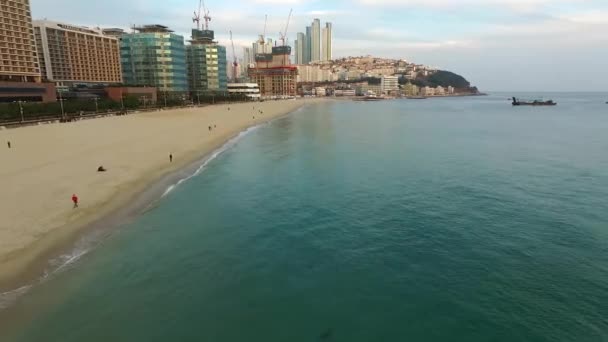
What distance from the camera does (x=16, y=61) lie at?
395 ft

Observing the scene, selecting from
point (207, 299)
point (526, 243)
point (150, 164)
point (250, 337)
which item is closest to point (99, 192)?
point (150, 164)

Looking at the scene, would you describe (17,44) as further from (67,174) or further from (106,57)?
(67,174)

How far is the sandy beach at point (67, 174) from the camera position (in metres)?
25.2

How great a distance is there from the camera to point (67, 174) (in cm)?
4081

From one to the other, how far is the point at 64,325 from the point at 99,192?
20117mm

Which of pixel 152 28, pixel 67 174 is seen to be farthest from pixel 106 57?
pixel 67 174

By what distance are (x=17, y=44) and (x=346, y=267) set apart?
141844 millimetres

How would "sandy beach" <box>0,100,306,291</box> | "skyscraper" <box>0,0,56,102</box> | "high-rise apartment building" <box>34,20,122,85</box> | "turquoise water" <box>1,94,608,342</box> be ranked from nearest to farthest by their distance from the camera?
1. "turquoise water" <box>1,94,608,342</box>
2. "sandy beach" <box>0,100,306,291</box>
3. "skyscraper" <box>0,0,56,102</box>
4. "high-rise apartment building" <box>34,20,122,85</box>

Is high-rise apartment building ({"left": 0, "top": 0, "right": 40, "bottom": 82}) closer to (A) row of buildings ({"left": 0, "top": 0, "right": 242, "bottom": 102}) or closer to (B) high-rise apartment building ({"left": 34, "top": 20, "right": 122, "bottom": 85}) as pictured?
(A) row of buildings ({"left": 0, "top": 0, "right": 242, "bottom": 102})

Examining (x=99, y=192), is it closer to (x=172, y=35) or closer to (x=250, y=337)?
(x=250, y=337)

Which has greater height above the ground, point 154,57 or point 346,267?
point 154,57

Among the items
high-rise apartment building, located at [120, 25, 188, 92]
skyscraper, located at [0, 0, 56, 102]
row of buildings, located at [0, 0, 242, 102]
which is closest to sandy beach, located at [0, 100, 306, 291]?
skyscraper, located at [0, 0, 56, 102]

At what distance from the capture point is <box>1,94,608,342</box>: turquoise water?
17.9 m

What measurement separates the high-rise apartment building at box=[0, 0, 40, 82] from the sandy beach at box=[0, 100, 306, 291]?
53575mm
